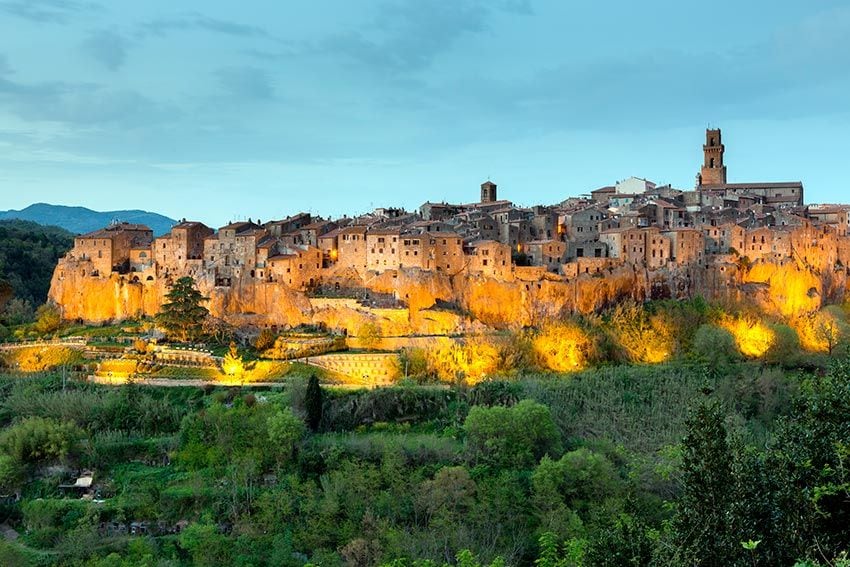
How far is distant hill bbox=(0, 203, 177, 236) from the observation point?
15477 cm

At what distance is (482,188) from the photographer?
67750mm

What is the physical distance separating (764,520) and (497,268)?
113ft

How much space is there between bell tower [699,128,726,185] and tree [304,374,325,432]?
44.2 meters

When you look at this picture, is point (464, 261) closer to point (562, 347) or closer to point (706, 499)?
point (562, 347)

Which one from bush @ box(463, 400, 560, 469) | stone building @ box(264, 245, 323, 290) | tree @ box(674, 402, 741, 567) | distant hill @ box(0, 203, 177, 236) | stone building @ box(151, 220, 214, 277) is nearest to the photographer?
tree @ box(674, 402, 741, 567)

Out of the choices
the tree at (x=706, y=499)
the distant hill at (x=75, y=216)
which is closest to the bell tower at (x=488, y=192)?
the tree at (x=706, y=499)

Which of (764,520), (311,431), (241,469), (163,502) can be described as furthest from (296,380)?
(764,520)

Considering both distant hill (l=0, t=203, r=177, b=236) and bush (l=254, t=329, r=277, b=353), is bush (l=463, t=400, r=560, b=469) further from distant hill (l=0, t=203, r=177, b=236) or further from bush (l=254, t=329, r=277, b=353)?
distant hill (l=0, t=203, r=177, b=236)

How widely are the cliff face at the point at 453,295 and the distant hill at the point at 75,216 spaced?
103504mm

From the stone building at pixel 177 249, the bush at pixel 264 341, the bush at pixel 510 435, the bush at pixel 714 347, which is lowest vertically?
the bush at pixel 510 435

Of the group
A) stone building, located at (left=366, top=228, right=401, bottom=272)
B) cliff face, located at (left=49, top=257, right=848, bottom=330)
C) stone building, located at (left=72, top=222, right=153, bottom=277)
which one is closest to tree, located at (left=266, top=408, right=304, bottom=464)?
cliff face, located at (left=49, top=257, right=848, bottom=330)

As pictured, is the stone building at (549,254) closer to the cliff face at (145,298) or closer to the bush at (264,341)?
the cliff face at (145,298)

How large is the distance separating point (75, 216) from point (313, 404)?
15265 cm

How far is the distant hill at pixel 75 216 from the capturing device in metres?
155
